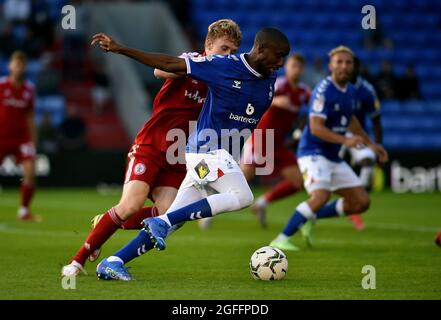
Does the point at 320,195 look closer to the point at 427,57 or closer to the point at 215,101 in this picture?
the point at 215,101

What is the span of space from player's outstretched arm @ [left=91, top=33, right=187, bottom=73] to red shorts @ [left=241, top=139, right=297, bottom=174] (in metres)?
6.49

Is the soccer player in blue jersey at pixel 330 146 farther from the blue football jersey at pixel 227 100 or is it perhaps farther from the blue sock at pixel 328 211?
the blue football jersey at pixel 227 100

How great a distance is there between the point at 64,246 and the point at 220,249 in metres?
1.78

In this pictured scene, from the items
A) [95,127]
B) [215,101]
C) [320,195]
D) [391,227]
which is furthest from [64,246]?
[95,127]

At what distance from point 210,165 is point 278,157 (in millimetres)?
6543

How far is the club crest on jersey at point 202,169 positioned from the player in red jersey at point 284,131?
5897 mm

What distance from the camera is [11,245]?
1116cm

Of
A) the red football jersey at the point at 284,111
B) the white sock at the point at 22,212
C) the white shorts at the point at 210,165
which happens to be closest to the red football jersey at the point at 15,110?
the white sock at the point at 22,212

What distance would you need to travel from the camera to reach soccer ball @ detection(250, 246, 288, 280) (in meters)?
8.09

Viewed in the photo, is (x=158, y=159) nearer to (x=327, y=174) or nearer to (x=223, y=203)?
(x=223, y=203)

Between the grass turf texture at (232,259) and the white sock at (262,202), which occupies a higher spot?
the white sock at (262,202)

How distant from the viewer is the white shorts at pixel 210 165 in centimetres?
782

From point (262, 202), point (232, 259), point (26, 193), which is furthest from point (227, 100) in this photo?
point (26, 193)

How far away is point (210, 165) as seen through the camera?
7.82 metres
